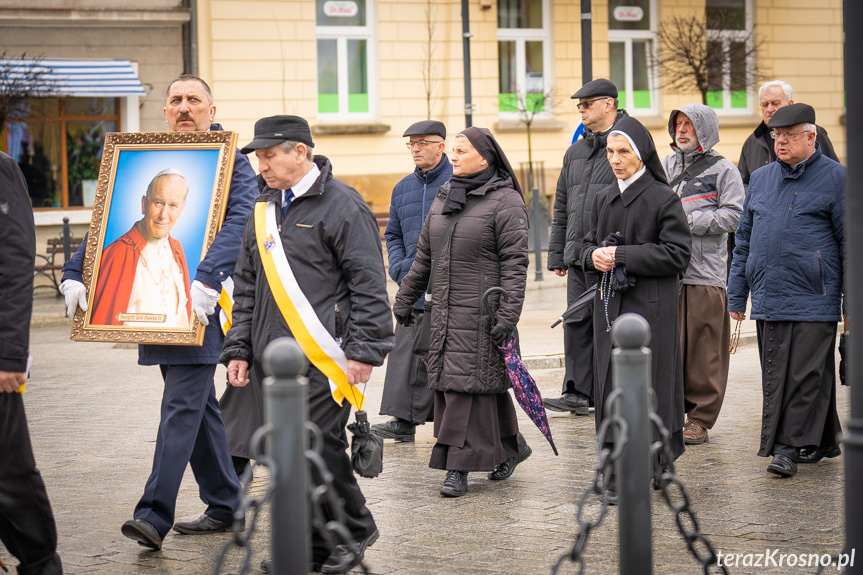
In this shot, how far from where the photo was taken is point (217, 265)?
5930 millimetres

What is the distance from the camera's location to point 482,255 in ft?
23.0

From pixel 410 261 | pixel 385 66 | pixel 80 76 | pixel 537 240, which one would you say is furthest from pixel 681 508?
pixel 385 66

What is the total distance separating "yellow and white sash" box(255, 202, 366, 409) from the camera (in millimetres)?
5305

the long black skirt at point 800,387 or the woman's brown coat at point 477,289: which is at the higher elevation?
the woman's brown coat at point 477,289

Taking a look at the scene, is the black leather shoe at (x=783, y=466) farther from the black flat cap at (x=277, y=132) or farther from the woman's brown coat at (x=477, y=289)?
the black flat cap at (x=277, y=132)

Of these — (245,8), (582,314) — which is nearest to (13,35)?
(245,8)

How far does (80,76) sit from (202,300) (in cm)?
1703

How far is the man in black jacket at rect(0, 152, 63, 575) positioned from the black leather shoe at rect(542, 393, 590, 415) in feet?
16.2

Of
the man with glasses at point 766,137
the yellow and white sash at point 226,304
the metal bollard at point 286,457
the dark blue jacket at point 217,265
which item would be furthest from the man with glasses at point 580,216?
the metal bollard at point 286,457

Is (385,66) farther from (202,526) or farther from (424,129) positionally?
(202,526)

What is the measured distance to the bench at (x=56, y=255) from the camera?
19.7 metres

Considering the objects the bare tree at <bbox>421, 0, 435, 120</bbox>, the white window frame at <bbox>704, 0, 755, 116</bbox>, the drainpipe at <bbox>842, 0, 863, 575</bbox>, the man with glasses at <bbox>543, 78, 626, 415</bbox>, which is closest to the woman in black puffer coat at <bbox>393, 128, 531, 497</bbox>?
the man with glasses at <bbox>543, 78, 626, 415</bbox>

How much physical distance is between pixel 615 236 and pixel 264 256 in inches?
92.0

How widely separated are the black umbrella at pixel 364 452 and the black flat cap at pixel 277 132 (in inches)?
47.4
